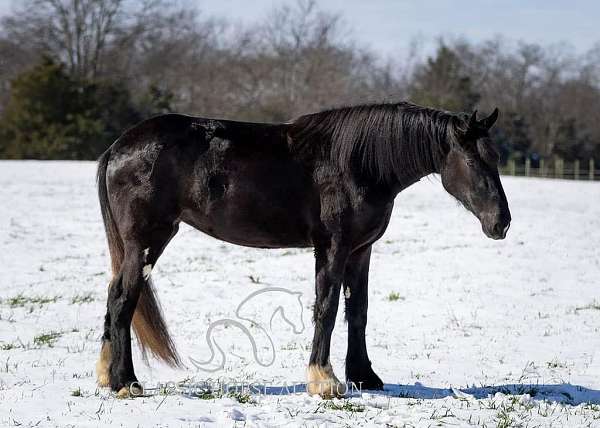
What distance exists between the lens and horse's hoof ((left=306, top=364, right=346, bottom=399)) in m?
5.01

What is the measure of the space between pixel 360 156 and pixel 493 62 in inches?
2341

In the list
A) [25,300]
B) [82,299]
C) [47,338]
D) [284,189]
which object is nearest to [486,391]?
[284,189]

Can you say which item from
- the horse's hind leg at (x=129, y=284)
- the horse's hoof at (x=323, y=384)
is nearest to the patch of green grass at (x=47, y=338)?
the horse's hind leg at (x=129, y=284)

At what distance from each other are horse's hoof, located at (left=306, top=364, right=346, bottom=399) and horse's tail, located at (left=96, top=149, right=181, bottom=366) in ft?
3.50

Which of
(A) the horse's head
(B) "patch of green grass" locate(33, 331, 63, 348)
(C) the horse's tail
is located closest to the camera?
(A) the horse's head

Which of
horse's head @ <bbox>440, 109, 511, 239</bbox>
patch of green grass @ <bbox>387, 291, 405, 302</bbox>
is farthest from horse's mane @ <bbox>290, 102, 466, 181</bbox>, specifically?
patch of green grass @ <bbox>387, 291, 405, 302</bbox>

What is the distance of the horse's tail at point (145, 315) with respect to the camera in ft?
17.5

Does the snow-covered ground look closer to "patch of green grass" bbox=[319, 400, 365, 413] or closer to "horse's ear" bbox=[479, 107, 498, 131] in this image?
"patch of green grass" bbox=[319, 400, 365, 413]

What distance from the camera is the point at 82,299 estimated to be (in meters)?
8.68

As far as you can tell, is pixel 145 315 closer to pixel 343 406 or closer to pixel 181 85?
pixel 343 406

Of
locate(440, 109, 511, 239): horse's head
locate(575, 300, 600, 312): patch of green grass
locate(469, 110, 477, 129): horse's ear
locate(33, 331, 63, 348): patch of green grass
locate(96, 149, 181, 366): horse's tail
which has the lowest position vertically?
locate(33, 331, 63, 348): patch of green grass

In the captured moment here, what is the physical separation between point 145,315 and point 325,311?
1.37 metres

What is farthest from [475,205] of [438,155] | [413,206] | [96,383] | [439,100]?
[439,100]

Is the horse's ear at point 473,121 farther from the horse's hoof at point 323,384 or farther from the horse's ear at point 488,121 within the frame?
the horse's hoof at point 323,384
